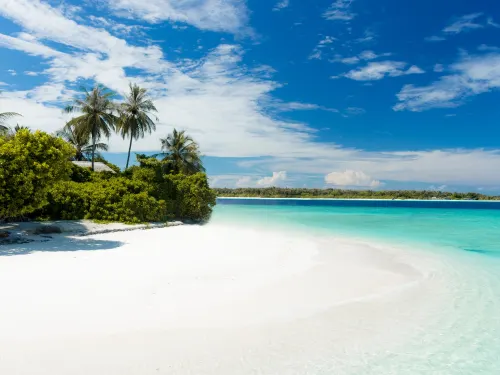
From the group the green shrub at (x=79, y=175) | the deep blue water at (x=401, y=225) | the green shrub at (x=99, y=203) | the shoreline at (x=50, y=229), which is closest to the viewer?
the shoreline at (x=50, y=229)


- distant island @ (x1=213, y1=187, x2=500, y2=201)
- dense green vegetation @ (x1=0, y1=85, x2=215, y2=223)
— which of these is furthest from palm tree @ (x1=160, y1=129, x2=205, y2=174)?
distant island @ (x1=213, y1=187, x2=500, y2=201)

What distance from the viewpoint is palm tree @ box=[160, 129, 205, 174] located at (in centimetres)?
2991

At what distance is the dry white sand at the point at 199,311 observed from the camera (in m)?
3.85

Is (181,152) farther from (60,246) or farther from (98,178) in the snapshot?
(60,246)

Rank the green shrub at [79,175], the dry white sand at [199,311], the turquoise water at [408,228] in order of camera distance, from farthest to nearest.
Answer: the green shrub at [79,175], the turquoise water at [408,228], the dry white sand at [199,311]

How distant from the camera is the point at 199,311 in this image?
5.21 meters

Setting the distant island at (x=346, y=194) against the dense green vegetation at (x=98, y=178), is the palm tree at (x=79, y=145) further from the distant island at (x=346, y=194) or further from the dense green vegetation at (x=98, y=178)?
the distant island at (x=346, y=194)

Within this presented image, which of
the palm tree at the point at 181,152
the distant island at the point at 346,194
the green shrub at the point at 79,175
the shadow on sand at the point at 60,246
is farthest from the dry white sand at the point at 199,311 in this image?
the distant island at the point at 346,194

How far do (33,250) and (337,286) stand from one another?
7816 mm

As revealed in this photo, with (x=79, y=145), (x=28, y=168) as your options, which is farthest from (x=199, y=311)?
(x=79, y=145)

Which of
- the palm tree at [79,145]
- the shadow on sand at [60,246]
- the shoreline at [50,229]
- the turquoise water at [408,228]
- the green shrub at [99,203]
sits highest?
the palm tree at [79,145]

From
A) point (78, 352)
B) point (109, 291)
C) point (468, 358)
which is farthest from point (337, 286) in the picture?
point (78, 352)

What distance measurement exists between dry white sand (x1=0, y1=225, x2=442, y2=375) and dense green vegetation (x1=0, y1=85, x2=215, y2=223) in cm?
224

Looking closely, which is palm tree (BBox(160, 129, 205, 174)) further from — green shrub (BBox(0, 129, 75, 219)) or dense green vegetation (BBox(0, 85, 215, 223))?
green shrub (BBox(0, 129, 75, 219))
